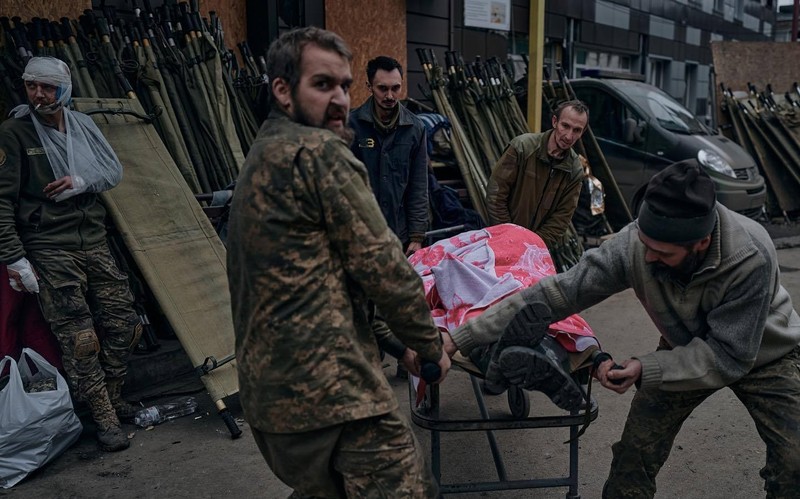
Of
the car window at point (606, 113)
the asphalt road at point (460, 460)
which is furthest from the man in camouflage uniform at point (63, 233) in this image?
the car window at point (606, 113)

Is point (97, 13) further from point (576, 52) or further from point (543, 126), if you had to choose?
point (576, 52)

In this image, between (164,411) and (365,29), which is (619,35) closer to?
(365,29)

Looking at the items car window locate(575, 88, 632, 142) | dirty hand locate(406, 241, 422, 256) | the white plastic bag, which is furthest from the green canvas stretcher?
car window locate(575, 88, 632, 142)

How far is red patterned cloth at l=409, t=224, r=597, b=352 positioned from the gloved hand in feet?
6.52

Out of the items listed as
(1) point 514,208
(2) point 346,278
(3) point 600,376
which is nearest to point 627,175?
(1) point 514,208

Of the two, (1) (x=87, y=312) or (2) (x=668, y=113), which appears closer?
(1) (x=87, y=312)

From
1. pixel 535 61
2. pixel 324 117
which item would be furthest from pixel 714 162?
pixel 324 117

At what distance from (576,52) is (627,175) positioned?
282 inches

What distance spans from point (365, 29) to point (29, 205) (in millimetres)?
5342

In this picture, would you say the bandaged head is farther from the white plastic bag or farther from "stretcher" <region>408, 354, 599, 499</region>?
"stretcher" <region>408, 354, 599, 499</region>

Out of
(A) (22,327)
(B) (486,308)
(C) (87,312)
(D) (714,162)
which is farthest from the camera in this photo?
(D) (714,162)

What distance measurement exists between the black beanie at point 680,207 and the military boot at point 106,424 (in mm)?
3071

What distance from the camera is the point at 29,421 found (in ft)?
12.0

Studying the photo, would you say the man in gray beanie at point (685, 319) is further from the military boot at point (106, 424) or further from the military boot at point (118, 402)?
the military boot at point (118, 402)
